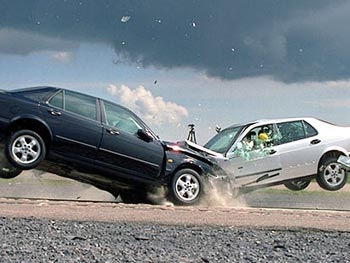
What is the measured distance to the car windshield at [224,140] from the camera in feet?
48.8

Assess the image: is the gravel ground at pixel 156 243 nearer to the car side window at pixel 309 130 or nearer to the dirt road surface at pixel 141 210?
the dirt road surface at pixel 141 210

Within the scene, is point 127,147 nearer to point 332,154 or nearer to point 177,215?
point 177,215

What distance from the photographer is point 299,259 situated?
7531mm

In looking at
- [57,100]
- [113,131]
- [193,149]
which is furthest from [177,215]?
[193,149]

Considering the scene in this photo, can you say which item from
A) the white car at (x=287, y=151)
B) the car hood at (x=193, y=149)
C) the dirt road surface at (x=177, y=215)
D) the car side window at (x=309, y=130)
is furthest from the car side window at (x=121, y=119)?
the car side window at (x=309, y=130)

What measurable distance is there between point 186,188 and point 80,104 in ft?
7.45

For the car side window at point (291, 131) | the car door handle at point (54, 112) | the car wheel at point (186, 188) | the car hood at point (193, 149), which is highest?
the car side window at point (291, 131)

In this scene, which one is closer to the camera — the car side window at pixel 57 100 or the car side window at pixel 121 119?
the car side window at pixel 57 100

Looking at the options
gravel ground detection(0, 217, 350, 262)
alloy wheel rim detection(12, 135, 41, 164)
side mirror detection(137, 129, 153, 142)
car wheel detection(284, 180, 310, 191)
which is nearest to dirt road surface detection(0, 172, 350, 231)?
car wheel detection(284, 180, 310, 191)

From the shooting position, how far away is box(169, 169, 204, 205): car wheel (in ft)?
42.1

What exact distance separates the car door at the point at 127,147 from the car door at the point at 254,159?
2.08 meters

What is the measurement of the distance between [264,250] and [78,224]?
2531 mm

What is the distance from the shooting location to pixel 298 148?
587 inches

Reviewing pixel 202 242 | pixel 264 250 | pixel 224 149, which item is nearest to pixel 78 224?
pixel 202 242
